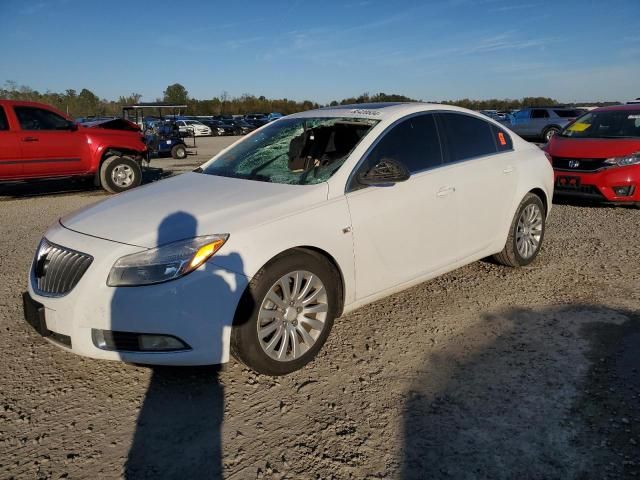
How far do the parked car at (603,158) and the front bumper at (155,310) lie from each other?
21.7 feet

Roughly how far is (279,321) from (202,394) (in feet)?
1.99

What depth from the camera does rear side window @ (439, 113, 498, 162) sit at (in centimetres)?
417

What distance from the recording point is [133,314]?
269cm

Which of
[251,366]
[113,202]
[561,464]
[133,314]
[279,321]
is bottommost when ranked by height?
[561,464]

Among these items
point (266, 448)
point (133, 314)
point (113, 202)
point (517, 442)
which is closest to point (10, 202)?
point (113, 202)

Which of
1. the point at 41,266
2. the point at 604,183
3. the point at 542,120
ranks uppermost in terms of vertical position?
the point at 542,120

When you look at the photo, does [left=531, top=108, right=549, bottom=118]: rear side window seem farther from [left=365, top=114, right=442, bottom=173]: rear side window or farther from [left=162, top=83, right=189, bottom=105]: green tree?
[left=162, top=83, right=189, bottom=105]: green tree

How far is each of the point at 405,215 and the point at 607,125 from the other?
6.46 metres

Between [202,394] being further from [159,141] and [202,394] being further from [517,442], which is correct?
[159,141]

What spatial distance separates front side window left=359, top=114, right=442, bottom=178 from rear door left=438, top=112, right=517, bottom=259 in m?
0.13

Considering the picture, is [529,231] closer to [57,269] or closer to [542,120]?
[57,269]

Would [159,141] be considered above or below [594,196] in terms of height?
above

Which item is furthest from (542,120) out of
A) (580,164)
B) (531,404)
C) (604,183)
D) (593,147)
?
(531,404)

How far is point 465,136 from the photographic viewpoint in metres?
4.33
